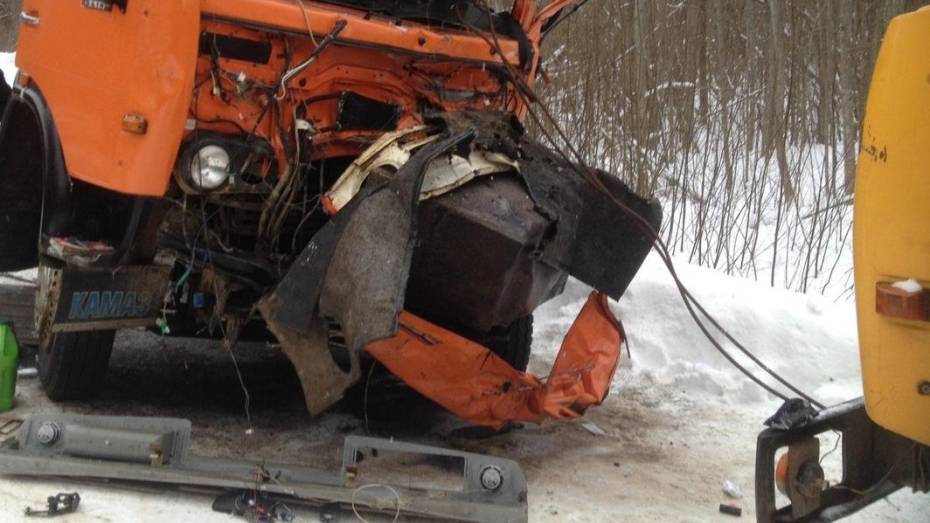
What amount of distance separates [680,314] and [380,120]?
2.77 m

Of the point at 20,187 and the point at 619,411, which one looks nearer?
the point at 20,187

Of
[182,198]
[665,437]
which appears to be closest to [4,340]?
[182,198]

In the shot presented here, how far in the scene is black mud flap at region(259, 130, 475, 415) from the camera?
361 cm

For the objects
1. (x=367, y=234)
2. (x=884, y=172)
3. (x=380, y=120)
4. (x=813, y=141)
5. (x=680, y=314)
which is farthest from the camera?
(x=813, y=141)

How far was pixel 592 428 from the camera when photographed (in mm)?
5203

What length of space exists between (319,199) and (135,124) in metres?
0.81

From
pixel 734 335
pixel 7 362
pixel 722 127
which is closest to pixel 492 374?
pixel 7 362

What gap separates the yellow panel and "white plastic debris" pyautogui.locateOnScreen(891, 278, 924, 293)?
1 cm

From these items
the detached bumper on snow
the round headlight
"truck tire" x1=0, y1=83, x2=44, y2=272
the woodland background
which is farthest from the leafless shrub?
the round headlight

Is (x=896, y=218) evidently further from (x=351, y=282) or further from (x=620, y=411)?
(x=620, y=411)

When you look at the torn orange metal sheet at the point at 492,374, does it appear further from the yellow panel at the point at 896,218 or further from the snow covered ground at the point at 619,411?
the yellow panel at the point at 896,218

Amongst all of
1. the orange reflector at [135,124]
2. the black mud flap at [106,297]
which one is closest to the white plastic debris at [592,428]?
the black mud flap at [106,297]

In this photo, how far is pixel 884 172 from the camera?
103 inches

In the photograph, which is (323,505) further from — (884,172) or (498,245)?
(884,172)
